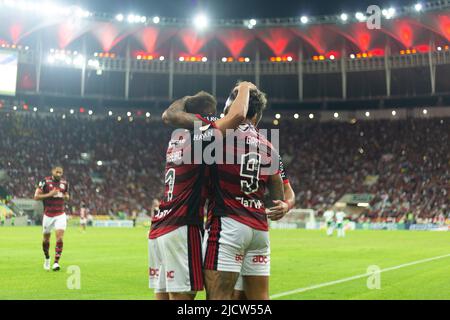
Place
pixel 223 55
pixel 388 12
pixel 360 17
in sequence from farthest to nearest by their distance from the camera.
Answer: pixel 223 55 < pixel 360 17 < pixel 388 12

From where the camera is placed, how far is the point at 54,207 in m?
14.2

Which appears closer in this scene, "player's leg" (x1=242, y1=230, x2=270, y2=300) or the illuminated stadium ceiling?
"player's leg" (x1=242, y1=230, x2=270, y2=300)

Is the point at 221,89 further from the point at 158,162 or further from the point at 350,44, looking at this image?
the point at 350,44

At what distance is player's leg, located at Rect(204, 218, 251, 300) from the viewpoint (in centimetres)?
485

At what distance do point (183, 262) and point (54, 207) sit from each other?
10041 millimetres

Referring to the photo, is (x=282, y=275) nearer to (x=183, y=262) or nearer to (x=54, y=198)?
(x=54, y=198)

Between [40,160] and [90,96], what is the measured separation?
10.7 m

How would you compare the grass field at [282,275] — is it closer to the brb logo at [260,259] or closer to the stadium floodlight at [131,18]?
the brb logo at [260,259]

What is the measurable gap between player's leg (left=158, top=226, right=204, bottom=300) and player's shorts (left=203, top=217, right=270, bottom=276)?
99 mm

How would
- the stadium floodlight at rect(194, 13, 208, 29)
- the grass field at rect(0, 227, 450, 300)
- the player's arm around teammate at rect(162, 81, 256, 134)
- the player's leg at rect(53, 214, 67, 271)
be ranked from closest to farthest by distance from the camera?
the player's arm around teammate at rect(162, 81, 256, 134), the grass field at rect(0, 227, 450, 300), the player's leg at rect(53, 214, 67, 271), the stadium floodlight at rect(194, 13, 208, 29)

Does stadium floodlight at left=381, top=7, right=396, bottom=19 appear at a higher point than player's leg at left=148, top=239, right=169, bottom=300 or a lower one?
higher

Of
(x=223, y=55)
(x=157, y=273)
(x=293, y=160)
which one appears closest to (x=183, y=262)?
(x=157, y=273)

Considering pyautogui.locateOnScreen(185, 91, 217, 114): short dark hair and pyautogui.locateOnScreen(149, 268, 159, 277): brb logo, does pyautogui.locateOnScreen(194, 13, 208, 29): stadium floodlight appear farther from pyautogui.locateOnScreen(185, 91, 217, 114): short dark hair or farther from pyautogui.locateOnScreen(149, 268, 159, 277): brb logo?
pyautogui.locateOnScreen(149, 268, 159, 277): brb logo

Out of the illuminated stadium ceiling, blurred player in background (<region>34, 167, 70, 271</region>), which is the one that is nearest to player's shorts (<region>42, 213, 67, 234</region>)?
blurred player in background (<region>34, 167, 70, 271</region>)
